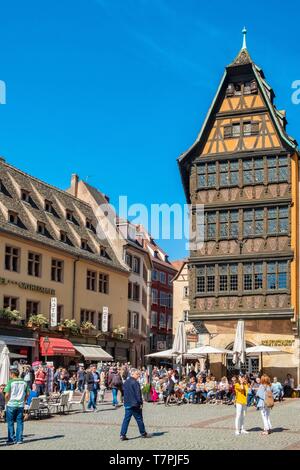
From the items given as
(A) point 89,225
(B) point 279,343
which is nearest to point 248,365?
(B) point 279,343

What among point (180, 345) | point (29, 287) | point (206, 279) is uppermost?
point (206, 279)

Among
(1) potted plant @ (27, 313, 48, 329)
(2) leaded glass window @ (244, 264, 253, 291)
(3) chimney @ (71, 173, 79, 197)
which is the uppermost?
(3) chimney @ (71, 173, 79, 197)

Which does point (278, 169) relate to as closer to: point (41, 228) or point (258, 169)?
point (258, 169)

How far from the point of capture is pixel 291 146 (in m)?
40.0

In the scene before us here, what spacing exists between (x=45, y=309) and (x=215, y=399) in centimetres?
1480

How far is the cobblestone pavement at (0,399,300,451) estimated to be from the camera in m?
15.8

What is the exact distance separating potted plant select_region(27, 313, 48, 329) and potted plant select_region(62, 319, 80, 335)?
205 cm

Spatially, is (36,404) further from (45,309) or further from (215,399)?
(45,309)

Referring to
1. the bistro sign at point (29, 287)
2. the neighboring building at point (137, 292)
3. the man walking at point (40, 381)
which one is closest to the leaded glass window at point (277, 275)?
the bistro sign at point (29, 287)

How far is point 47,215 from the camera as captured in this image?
47.3 metres

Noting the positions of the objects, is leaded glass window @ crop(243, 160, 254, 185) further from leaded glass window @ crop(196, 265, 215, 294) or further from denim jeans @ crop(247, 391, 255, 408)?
denim jeans @ crop(247, 391, 255, 408)

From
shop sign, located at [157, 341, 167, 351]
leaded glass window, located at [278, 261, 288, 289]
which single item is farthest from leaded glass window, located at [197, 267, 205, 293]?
shop sign, located at [157, 341, 167, 351]

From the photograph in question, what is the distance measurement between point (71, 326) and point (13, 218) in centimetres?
727
